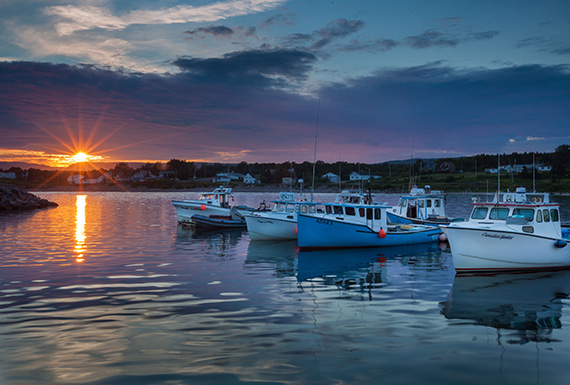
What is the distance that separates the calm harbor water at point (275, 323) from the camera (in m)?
10.2

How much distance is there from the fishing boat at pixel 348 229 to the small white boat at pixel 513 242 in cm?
930

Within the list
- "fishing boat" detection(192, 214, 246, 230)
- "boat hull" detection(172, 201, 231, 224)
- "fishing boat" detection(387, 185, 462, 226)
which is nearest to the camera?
"fishing boat" detection(387, 185, 462, 226)

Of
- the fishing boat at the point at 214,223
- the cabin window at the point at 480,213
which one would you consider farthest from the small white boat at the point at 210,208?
the cabin window at the point at 480,213

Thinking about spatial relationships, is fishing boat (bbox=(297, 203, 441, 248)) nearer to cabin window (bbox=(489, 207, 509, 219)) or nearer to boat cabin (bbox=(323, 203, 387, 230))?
boat cabin (bbox=(323, 203, 387, 230))

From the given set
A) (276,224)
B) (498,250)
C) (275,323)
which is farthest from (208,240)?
(275,323)

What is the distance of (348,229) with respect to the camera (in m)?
31.1

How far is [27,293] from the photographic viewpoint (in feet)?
58.2

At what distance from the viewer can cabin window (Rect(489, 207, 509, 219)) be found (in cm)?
2356

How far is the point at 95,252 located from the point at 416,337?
23547 millimetres

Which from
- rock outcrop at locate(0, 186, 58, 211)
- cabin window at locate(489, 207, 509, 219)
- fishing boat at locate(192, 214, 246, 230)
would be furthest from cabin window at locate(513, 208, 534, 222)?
rock outcrop at locate(0, 186, 58, 211)

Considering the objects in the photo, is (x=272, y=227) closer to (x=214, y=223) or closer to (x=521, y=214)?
(x=214, y=223)

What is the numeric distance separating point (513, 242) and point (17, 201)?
8080 centimetres

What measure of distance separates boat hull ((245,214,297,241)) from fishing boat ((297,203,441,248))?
4303 millimetres

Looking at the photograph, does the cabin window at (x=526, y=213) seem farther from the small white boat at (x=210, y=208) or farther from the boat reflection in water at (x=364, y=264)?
the small white boat at (x=210, y=208)
